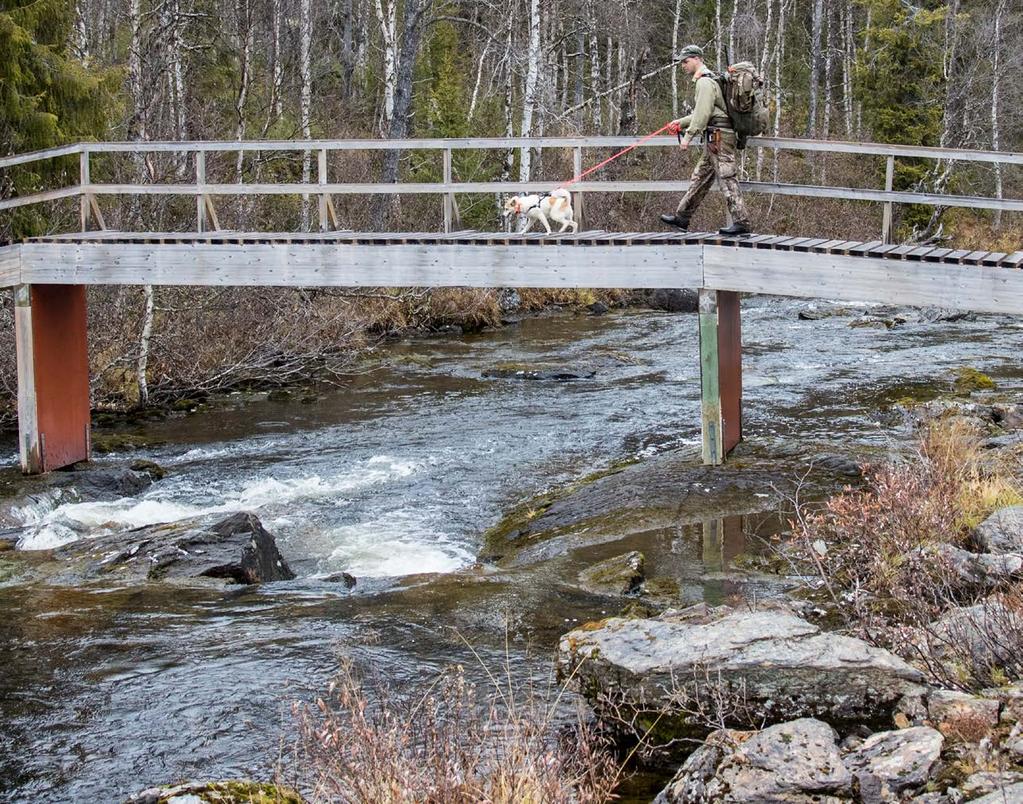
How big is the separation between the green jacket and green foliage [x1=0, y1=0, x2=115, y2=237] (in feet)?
31.1

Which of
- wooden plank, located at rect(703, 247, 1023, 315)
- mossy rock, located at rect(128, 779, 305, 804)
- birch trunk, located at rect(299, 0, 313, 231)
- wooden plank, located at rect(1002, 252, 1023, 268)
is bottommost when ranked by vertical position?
mossy rock, located at rect(128, 779, 305, 804)

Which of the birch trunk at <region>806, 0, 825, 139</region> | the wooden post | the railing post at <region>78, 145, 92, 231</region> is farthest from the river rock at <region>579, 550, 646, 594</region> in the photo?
the birch trunk at <region>806, 0, 825, 139</region>

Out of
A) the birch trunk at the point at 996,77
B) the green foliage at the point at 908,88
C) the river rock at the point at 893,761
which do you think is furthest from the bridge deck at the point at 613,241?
the birch trunk at the point at 996,77

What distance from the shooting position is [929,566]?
315 inches

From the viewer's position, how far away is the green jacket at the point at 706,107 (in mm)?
11750

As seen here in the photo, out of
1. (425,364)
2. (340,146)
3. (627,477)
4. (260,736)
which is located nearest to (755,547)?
(627,477)

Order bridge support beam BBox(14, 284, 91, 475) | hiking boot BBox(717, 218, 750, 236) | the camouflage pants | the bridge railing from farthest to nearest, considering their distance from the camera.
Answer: bridge support beam BBox(14, 284, 91, 475)
hiking boot BBox(717, 218, 750, 236)
the camouflage pants
the bridge railing

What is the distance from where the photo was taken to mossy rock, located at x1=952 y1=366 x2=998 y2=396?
57.9 feet

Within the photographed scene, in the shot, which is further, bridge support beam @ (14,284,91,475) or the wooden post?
bridge support beam @ (14,284,91,475)

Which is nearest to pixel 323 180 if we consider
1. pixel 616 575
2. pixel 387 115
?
pixel 616 575

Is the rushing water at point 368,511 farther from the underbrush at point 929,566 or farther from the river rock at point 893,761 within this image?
Answer: the river rock at point 893,761

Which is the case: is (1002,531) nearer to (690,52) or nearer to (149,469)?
(690,52)

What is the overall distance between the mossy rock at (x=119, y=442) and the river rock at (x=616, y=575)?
8.49 metres

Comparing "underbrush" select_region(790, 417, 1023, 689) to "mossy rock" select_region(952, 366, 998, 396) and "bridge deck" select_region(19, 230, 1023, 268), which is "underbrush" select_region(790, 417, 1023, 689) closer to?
"bridge deck" select_region(19, 230, 1023, 268)
